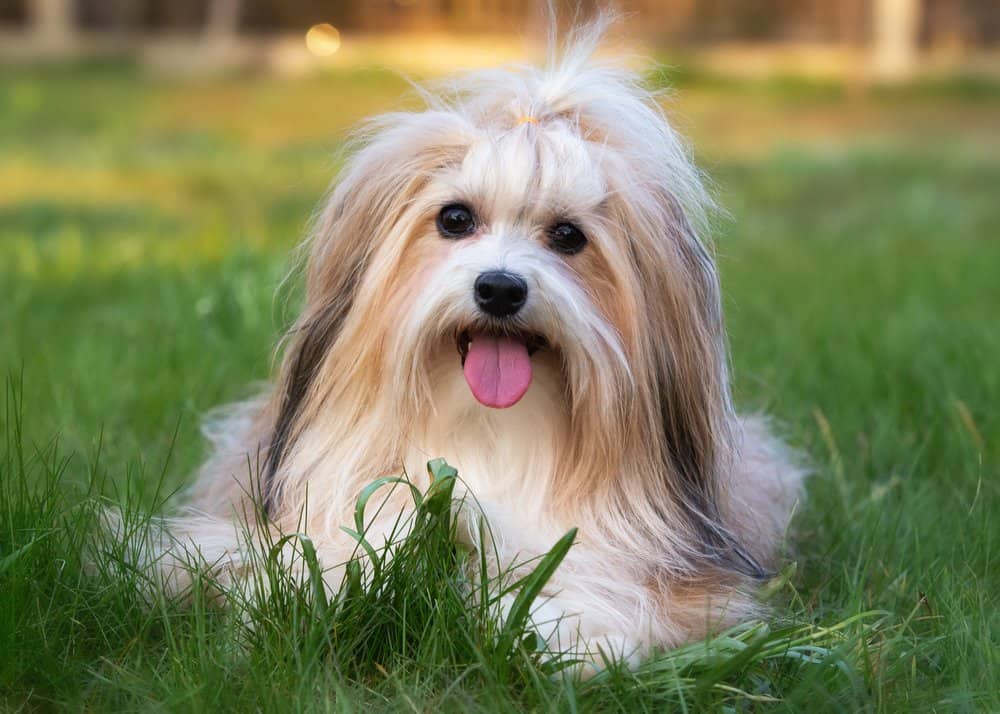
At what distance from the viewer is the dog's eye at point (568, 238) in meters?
2.73

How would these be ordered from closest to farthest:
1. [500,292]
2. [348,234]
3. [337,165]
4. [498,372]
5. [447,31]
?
[500,292] → [498,372] → [348,234] → [337,165] → [447,31]

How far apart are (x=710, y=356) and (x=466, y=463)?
0.55 m

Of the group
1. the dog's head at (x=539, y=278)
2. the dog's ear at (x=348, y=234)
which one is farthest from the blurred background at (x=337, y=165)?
the dog's head at (x=539, y=278)

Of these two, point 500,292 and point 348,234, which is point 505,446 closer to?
point 500,292

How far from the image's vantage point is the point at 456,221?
9.05ft

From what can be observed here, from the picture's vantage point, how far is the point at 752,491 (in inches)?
128

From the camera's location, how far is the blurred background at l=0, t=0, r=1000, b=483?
4.50 meters

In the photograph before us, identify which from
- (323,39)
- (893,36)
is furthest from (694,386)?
(323,39)

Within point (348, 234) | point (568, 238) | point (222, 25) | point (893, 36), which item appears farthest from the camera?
point (222, 25)

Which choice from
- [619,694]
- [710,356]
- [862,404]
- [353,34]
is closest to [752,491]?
[710,356]

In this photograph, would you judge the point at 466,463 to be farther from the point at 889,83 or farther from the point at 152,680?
the point at 889,83

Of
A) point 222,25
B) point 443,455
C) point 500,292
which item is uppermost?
point 500,292

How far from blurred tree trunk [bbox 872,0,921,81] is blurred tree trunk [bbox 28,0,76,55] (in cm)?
951

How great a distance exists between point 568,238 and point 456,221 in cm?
23
